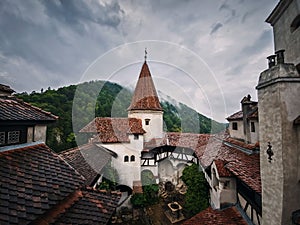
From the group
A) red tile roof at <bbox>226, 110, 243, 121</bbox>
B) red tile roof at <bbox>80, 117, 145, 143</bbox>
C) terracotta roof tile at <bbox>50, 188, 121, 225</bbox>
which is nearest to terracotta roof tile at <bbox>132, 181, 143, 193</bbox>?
red tile roof at <bbox>80, 117, 145, 143</bbox>

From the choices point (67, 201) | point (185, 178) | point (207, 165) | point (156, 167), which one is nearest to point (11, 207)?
point (67, 201)

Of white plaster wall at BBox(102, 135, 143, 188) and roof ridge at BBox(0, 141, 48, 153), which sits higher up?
roof ridge at BBox(0, 141, 48, 153)

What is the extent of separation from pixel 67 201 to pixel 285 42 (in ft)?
22.2

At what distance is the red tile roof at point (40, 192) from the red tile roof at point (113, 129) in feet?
31.7

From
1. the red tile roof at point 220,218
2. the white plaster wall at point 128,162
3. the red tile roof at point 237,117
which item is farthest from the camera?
the white plaster wall at point 128,162

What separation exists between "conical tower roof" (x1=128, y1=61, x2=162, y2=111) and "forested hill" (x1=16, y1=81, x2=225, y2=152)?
4214 millimetres

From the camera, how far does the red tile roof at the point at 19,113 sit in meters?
4.15

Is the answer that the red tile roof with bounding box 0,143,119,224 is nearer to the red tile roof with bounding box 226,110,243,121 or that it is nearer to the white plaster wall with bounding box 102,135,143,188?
the red tile roof with bounding box 226,110,243,121

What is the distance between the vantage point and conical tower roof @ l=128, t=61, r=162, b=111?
17.7 metres

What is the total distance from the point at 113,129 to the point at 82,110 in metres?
17.1

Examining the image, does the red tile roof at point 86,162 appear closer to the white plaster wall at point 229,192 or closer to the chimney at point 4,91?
the chimney at point 4,91

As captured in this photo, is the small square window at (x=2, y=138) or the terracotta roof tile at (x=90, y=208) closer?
the terracotta roof tile at (x=90, y=208)

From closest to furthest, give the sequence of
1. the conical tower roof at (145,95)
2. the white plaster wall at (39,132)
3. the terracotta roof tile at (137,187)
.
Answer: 1. the white plaster wall at (39,132)
2. the terracotta roof tile at (137,187)
3. the conical tower roof at (145,95)

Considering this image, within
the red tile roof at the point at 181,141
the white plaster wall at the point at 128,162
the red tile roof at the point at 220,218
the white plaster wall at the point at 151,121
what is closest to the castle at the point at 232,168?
the red tile roof at the point at 220,218
